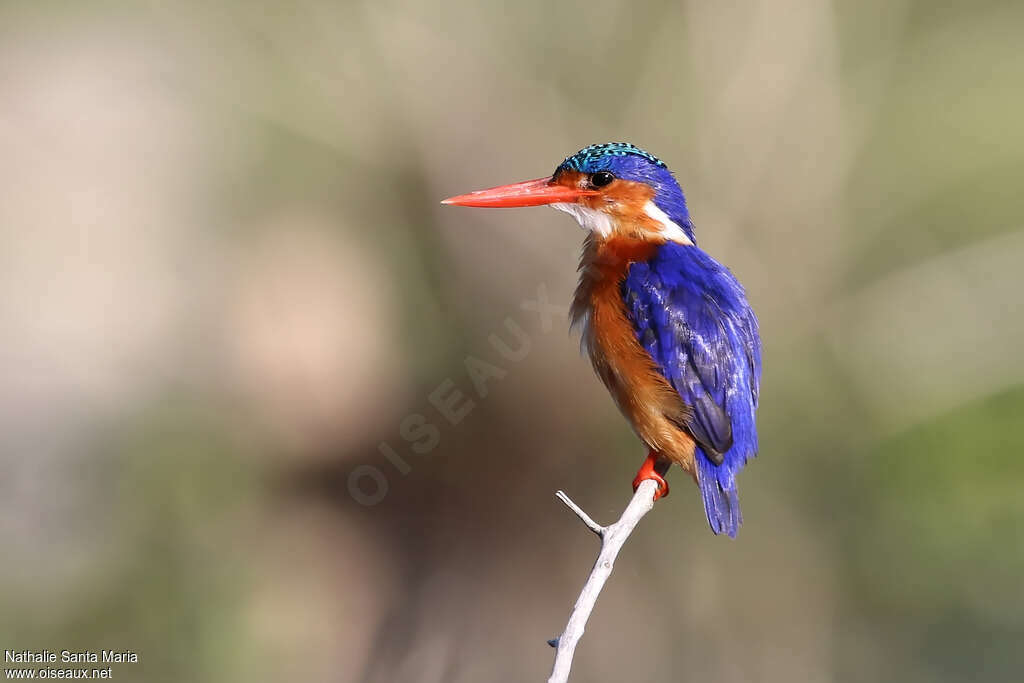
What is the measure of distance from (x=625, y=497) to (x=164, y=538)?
1.87 m

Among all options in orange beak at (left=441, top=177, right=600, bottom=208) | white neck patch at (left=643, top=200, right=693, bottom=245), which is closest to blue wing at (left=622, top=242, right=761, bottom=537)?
white neck patch at (left=643, top=200, right=693, bottom=245)

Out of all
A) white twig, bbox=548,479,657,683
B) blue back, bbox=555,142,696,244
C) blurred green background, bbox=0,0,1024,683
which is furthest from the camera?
blurred green background, bbox=0,0,1024,683

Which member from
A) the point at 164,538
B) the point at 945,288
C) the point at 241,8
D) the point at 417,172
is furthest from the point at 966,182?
the point at 164,538

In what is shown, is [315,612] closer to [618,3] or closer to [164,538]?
[164,538]

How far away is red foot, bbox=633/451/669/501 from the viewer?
6.97ft

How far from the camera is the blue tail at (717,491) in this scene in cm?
206

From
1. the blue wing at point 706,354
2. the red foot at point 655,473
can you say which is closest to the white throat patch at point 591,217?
the blue wing at point 706,354

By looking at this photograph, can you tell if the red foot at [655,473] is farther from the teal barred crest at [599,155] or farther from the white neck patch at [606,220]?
the teal barred crest at [599,155]

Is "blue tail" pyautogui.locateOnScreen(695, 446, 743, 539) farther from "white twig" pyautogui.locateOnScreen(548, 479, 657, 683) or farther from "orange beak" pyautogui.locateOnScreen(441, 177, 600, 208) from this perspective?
"orange beak" pyautogui.locateOnScreen(441, 177, 600, 208)

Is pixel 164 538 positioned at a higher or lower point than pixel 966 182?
lower

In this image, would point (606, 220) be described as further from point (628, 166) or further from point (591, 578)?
point (591, 578)

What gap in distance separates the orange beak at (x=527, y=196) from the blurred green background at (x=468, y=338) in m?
1.44

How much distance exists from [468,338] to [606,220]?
1.65 m

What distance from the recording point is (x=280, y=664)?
368 centimetres
